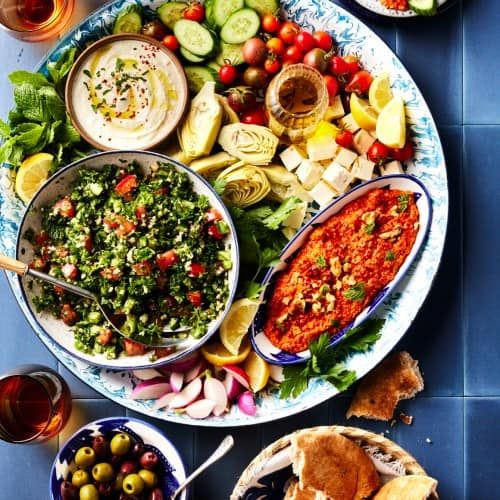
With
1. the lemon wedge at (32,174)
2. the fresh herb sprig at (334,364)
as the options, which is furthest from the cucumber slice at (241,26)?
the fresh herb sprig at (334,364)

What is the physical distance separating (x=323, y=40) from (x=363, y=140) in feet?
1.22

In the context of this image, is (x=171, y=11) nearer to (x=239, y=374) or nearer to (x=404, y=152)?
(x=404, y=152)

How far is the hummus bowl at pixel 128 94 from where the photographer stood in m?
2.44

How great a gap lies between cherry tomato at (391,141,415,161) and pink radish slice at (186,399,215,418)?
3.46ft

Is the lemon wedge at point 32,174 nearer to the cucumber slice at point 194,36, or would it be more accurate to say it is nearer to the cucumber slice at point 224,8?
the cucumber slice at point 194,36

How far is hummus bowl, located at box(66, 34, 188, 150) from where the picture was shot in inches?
96.2

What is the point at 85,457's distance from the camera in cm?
241

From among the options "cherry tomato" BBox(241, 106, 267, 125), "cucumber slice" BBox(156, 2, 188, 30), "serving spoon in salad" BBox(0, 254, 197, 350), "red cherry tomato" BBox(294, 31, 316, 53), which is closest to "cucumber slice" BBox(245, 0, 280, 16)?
"red cherry tomato" BBox(294, 31, 316, 53)

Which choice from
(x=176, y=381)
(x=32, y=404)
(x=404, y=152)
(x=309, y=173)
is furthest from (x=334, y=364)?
(x=32, y=404)

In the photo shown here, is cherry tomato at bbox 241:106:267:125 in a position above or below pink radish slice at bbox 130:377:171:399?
above

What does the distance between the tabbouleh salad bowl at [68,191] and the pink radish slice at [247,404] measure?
0.90 ft

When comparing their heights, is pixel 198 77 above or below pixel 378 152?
above

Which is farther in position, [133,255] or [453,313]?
[453,313]

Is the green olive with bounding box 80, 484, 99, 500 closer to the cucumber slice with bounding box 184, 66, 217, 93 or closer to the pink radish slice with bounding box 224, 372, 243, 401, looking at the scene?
the pink radish slice with bounding box 224, 372, 243, 401
